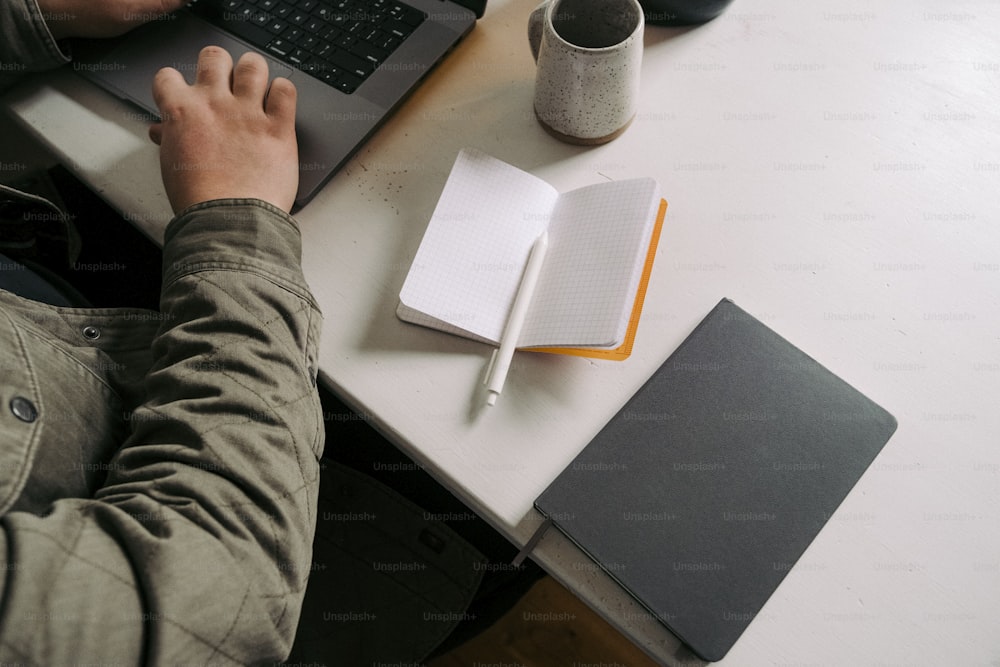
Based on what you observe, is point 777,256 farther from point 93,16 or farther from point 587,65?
point 93,16

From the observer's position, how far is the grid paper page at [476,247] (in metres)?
0.57

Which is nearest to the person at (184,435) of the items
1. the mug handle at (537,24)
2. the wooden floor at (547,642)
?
the mug handle at (537,24)

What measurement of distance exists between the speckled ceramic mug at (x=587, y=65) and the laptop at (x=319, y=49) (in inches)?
5.2

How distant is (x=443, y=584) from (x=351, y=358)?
28cm

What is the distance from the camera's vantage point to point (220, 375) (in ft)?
1.61

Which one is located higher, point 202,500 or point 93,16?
point 93,16

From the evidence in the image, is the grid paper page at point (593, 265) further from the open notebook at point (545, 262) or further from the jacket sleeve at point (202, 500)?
the jacket sleeve at point (202, 500)

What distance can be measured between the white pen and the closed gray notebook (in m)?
0.09

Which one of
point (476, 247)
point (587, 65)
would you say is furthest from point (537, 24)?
point (476, 247)

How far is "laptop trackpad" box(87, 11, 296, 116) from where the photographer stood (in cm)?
67

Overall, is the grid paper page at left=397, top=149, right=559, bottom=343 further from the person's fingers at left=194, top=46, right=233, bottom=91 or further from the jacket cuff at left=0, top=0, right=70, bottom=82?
the jacket cuff at left=0, top=0, right=70, bottom=82

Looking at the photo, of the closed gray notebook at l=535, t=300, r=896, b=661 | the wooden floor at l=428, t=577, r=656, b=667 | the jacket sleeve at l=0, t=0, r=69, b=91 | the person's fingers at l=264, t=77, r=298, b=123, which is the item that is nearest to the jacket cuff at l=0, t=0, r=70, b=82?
the jacket sleeve at l=0, t=0, r=69, b=91

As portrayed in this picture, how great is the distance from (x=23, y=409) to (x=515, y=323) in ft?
1.17

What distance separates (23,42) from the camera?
65cm
